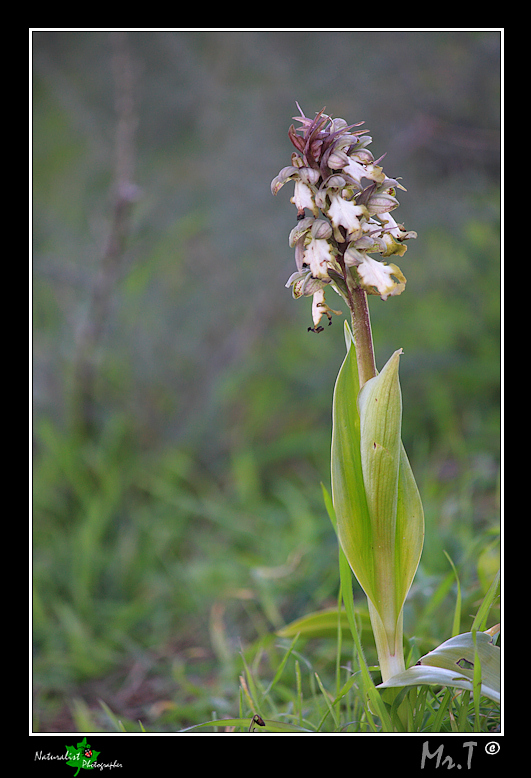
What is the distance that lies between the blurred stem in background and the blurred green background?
1cm

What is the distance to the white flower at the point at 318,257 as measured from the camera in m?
0.80

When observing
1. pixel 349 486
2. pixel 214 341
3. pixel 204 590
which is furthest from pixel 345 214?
pixel 214 341

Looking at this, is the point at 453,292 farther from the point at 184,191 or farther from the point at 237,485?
the point at 184,191

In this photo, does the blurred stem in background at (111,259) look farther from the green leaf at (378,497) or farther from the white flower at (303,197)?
the green leaf at (378,497)

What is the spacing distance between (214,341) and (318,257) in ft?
7.68

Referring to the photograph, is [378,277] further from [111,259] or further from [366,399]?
[111,259]

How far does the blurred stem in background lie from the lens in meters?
2.26

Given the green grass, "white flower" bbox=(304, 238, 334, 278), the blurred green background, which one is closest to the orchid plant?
"white flower" bbox=(304, 238, 334, 278)

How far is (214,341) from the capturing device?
10.2ft

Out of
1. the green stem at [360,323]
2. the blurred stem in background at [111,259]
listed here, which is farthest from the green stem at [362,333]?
the blurred stem in background at [111,259]

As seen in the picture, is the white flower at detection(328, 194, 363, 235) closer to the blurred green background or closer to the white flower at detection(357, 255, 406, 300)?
the white flower at detection(357, 255, 406, 300)

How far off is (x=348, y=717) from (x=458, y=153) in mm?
2296

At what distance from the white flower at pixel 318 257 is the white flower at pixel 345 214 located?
0.12 feet

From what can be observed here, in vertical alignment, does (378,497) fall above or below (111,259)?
below
